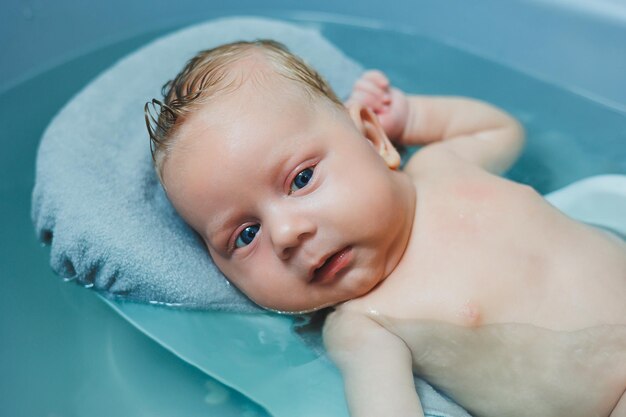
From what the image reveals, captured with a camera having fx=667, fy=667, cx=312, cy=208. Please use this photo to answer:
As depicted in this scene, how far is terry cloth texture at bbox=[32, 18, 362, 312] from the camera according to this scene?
3.48ft

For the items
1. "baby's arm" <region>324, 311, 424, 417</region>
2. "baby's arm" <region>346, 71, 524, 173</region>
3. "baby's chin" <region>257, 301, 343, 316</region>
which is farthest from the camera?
"baby's arm" <region>346, 71, 524, 173</region>

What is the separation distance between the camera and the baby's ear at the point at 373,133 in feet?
3.39

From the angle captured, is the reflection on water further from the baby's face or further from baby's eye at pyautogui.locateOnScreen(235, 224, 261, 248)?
baby's eye at pyautogui.locateOnScreen(235, 224, 261, 248)

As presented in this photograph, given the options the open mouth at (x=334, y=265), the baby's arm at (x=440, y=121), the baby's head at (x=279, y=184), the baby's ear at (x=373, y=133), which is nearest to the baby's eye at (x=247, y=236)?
the baby's head at (x=279, y=184)

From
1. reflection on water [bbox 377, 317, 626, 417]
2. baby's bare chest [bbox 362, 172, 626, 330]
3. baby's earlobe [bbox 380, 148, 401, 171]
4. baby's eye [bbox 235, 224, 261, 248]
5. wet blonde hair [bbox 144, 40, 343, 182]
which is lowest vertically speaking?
reflection on water [bbox 377, 317, 626, 417]

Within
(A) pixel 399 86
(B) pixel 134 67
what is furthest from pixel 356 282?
(A) pixel 399 86

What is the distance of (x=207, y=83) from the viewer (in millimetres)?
944

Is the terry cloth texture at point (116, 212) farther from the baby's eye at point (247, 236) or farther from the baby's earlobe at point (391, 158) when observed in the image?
the baby's earlobe at point (391, 158)

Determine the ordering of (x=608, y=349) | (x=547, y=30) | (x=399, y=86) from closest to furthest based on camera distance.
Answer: (x=608, y=349), (x=547, y=30), (x=399, y=86)

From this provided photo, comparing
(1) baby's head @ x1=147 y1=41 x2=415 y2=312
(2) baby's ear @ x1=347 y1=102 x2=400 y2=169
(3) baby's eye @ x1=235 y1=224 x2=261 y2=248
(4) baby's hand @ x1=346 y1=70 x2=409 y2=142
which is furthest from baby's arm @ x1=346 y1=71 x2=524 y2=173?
(3) baby's eye @ x1=235 y1=224 x2=261 y2=248

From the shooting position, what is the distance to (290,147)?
0.90 metres

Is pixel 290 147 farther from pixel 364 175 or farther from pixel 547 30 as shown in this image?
pixel 547 30

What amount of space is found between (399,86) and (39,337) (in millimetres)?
958

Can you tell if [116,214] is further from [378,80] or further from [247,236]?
[378,80]
